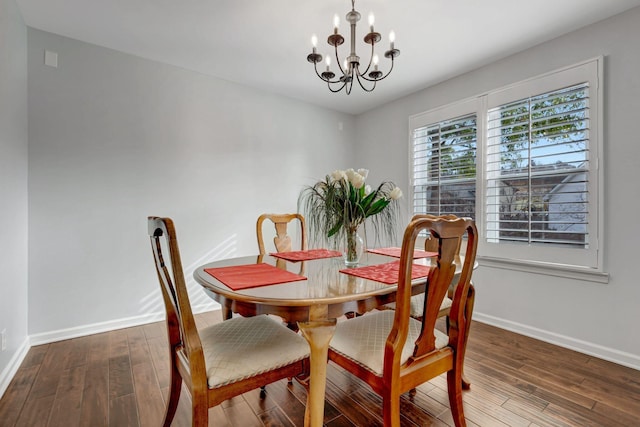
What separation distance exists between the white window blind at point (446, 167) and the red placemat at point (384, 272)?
1.79 metres

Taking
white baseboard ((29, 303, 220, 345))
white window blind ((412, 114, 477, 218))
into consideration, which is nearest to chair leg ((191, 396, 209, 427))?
white baseboard ((29, 303, 220, 345))

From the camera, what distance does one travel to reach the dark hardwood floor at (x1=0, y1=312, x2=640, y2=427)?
1.59m

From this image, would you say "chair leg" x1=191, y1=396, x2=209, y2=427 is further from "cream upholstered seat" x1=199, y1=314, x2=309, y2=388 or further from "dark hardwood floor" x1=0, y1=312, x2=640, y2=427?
"dark hardwood floor" x1=0, y1=312, x2=640, y2=427

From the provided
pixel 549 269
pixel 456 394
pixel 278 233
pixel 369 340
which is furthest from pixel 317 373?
pixel 549 269

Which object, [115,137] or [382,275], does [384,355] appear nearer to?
[382,275]

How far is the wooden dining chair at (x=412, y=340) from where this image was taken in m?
1.14

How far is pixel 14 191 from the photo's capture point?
82.6 inches

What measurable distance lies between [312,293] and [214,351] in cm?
50

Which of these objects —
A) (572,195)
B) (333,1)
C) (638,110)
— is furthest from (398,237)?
(333,1)

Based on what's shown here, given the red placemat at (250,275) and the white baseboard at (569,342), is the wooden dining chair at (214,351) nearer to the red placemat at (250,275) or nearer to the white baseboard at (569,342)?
the red placemat at (250,275)

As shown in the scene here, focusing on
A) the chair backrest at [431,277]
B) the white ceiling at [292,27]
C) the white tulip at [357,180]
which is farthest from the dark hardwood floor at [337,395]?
the white ceiling at [292,27]

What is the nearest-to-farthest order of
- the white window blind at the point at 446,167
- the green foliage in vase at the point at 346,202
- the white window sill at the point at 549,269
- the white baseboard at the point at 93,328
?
the green foliage in vase at the point at 346,202
the white window sill at the point at 549,269
the white baseboard at the point at 93,328
the white window blind at the point at 446,167

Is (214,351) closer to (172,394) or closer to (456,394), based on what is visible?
(172,394)

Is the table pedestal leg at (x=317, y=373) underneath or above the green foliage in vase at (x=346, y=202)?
underneath
